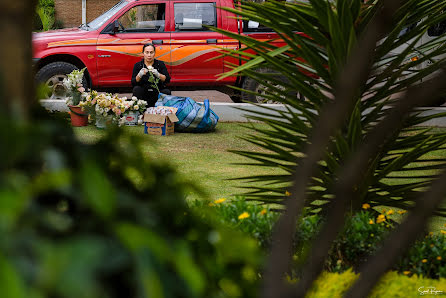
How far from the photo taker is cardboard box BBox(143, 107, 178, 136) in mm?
9000

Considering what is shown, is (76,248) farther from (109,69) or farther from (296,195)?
(109,69)

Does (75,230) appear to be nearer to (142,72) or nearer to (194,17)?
(142,72)

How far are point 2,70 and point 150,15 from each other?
20792mm

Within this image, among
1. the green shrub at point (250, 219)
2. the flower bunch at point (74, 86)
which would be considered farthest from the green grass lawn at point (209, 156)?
the green shrub at point (250, 219)

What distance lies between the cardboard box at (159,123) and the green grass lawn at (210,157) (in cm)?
13

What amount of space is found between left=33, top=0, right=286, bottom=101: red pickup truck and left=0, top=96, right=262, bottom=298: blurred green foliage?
10.1 m

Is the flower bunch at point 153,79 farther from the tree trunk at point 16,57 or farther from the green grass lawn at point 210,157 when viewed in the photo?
the tree trunk at point 16,57

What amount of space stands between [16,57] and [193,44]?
10.4m

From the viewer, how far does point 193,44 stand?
11.0 m

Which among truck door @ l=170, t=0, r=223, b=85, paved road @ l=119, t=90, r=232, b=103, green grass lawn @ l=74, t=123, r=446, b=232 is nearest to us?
green grass lawn @ l=74, t=123, r=446, b=232

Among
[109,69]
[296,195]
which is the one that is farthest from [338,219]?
[109,69]

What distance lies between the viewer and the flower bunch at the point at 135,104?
31.3ft

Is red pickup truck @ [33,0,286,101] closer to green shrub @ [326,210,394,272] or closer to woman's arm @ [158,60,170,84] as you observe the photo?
woman's arm @ [158,60,170,84]

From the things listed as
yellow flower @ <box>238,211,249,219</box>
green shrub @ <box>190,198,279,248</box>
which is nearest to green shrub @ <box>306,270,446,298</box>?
green shrub @ <box>190,198,279,248</box>
